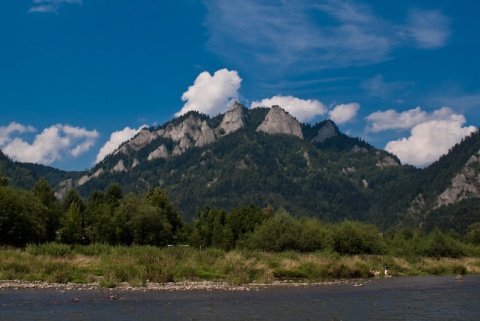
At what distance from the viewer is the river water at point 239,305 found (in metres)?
26.0

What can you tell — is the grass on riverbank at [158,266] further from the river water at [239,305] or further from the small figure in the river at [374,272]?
the river water at [239,305]

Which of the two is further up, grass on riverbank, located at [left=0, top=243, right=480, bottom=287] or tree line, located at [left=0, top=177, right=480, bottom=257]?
tree line, located at [left=0, top=177, right=480, bottom=257]

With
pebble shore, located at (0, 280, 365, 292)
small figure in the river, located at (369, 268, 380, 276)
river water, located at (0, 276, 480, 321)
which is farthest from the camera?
small figure in the river, located at (369, 268, 380, 276)

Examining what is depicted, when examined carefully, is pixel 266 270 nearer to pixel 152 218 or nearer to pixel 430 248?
pixel 152 218

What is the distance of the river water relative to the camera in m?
26.0

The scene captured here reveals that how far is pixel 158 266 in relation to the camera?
43.6 meters

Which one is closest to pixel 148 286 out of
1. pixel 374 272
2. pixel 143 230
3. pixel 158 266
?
pixel 158 266

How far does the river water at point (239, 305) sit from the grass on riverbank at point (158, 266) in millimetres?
5312

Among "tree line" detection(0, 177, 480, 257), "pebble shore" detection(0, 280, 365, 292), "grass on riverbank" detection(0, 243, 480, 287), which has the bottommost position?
"pebble shore" detection(0, 280, 365, 292)

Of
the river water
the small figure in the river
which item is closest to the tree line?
the small figure in the river

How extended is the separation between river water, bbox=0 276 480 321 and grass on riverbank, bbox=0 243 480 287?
5.31m

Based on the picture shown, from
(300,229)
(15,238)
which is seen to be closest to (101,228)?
(15,238)

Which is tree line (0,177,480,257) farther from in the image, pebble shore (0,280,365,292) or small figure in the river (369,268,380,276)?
pebble shore (0,280,365,292)

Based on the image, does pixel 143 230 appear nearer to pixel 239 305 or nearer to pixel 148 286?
pixel 148 286
